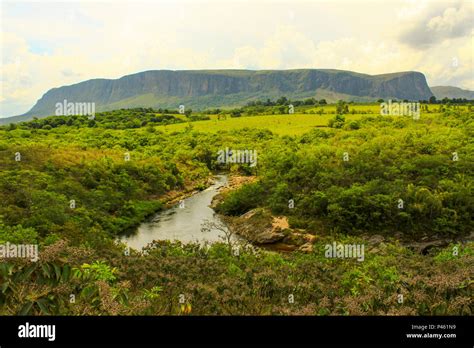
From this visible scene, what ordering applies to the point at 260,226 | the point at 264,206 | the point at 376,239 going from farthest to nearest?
the point at 264,206 < the point at 260,226 < the point at 376,239

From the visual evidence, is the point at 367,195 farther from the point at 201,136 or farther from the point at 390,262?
the point at 201,136

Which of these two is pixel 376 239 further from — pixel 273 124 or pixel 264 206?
pixel 273 124

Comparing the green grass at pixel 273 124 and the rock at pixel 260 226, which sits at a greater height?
the green grass at pixel 273 124

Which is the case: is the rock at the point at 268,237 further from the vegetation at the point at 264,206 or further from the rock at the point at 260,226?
the vegetation at the point at 264,206

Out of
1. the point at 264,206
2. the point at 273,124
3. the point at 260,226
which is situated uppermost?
the point at 273,124

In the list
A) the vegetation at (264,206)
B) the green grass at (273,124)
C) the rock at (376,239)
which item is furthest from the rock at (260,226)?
the green grass at (273,124)

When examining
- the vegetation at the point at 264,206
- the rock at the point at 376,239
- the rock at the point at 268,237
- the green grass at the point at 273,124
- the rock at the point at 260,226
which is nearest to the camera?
the vegetation at the point at 264,206

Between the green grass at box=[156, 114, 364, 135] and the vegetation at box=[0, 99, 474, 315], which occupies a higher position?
the green grass at box=[156, 114, 364, 135]

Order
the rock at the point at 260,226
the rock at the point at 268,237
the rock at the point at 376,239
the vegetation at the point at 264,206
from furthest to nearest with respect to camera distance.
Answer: the rock at the point at 260,226 < the rock at the point at 268,237 < the rock at the point at 376,239 < the vegetation at the point at 264,206

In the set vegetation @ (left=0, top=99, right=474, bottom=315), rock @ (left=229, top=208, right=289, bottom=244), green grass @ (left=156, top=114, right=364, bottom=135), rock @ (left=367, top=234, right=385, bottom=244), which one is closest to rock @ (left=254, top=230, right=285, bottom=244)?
rock @ (left=229, top=208, right=289, bottom=244)

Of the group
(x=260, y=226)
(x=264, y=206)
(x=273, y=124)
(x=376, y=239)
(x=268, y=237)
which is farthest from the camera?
(x=273, y=124)

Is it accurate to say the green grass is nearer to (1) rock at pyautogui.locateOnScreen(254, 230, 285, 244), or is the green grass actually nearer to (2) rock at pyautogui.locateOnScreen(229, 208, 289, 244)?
(2) rock at pyautogui.locateOnScreen(229, 208, 289, 244)

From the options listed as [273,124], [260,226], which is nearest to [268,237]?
[260,226]

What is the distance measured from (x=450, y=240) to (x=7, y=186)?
26.1m
